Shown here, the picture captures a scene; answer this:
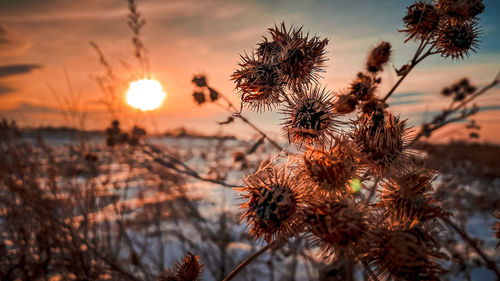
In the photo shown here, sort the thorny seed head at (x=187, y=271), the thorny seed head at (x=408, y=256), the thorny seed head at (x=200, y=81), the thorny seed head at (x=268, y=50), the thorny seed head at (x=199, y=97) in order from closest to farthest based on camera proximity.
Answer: the thorny seed head at (x=408, y=256) < the thorny seed head at (x=187, y=271) < the thorny seed head at (x=268, y=50) < the thorny seed head at (x=200, y=81) < the thorny seed head at (x=199, y=97)

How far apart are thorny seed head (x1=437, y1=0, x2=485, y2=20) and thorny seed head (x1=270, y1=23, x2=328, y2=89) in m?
0.67

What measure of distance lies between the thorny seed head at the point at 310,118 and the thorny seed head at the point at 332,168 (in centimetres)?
9

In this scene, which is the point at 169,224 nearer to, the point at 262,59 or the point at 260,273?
the point at 260,273

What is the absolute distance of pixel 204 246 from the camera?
3779mm

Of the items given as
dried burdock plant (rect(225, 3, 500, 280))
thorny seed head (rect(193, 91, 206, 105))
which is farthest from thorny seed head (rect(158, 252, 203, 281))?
thorny seed head (rect(193, 91, 206, 105))

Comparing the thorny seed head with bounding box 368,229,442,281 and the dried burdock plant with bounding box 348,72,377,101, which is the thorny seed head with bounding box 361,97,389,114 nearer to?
the dried burdock plant with bounding box 348,72,377,101

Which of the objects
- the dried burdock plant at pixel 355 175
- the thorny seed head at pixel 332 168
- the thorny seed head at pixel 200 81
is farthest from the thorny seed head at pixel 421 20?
the thorny seed head at pixel 200 81

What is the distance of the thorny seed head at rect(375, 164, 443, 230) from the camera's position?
0.90 m

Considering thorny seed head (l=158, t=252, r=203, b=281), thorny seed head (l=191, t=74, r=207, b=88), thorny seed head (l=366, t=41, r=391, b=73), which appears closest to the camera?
thorny seed head (l=158, t=252, r=203, b=281)

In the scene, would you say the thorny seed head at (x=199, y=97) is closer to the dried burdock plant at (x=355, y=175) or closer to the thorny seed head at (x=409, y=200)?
the dried burdock plant at (x=355, y=175)

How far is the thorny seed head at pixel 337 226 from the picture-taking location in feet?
2.83

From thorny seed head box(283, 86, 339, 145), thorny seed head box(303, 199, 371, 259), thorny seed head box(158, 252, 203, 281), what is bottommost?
thorny seed head box(158, 252, 203, 281)

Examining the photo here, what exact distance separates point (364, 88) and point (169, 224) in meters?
4.60

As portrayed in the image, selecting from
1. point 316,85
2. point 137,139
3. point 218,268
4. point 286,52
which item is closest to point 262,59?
point 286,52
